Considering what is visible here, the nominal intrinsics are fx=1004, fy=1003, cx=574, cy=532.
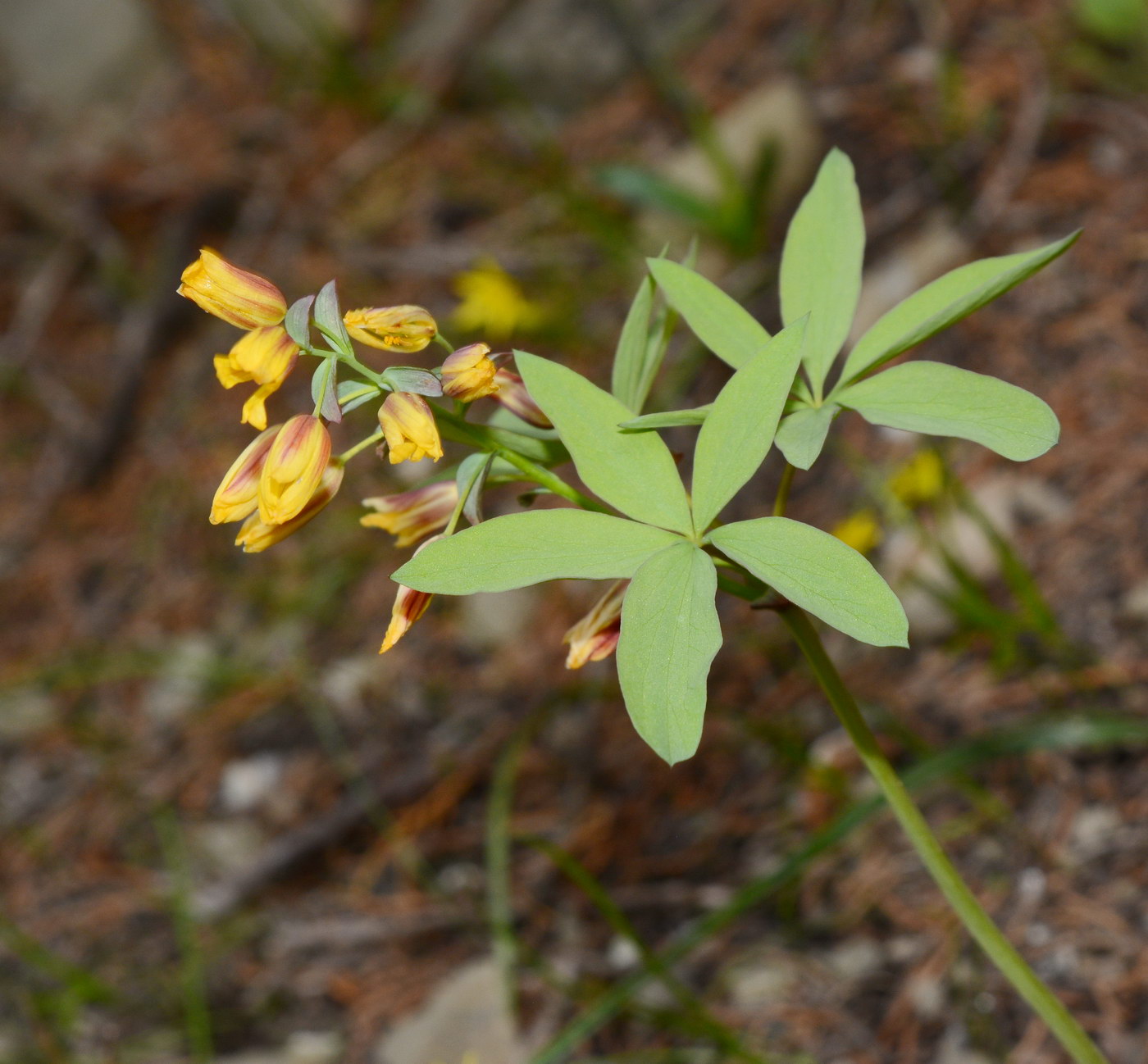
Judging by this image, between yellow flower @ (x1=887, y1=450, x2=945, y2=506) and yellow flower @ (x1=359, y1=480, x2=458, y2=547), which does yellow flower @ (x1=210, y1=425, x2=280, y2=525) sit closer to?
yellow flower @ (x1=359, y1=480, x2=458, y2=547)

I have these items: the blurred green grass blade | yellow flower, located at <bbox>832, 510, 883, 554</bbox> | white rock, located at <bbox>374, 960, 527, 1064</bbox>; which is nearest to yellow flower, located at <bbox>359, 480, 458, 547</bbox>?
the blurred green grass blade

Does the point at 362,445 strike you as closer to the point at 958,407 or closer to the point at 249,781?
the point at 958,407

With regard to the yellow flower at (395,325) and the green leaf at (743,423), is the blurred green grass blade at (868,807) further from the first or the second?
the yellow flower at (395,325)

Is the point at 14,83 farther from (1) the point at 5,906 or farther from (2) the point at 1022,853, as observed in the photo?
(2) the point at 1022,853

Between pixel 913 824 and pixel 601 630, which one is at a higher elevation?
pixel 601 630

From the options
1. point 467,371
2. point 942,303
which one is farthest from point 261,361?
point 942,303

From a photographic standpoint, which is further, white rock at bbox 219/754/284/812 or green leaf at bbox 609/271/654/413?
white rock at bbox 219/754/284/812
